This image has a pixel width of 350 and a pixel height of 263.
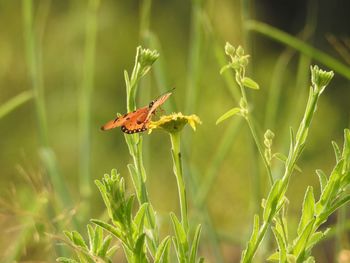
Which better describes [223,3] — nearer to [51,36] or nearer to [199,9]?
[51,36]

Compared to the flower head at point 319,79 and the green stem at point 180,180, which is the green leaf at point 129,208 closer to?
the green stem at point 180,180

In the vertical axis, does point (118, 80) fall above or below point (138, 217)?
above

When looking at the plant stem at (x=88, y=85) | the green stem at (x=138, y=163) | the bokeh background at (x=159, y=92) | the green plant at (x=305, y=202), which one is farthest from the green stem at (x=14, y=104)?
the bokeh background at (x=159, y=92)

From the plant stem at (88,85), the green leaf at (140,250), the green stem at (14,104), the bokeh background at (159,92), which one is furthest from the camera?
the bokeh background at (159,92)

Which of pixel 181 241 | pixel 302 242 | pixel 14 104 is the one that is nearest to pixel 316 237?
Answer: pixel 302 242

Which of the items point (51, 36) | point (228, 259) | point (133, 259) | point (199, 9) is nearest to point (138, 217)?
point (133, 259)

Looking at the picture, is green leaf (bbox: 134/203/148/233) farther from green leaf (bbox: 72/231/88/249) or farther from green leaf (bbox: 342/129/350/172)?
green leaf (bbox: 342/129/350/172)

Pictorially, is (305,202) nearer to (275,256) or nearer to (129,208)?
(275,256)
